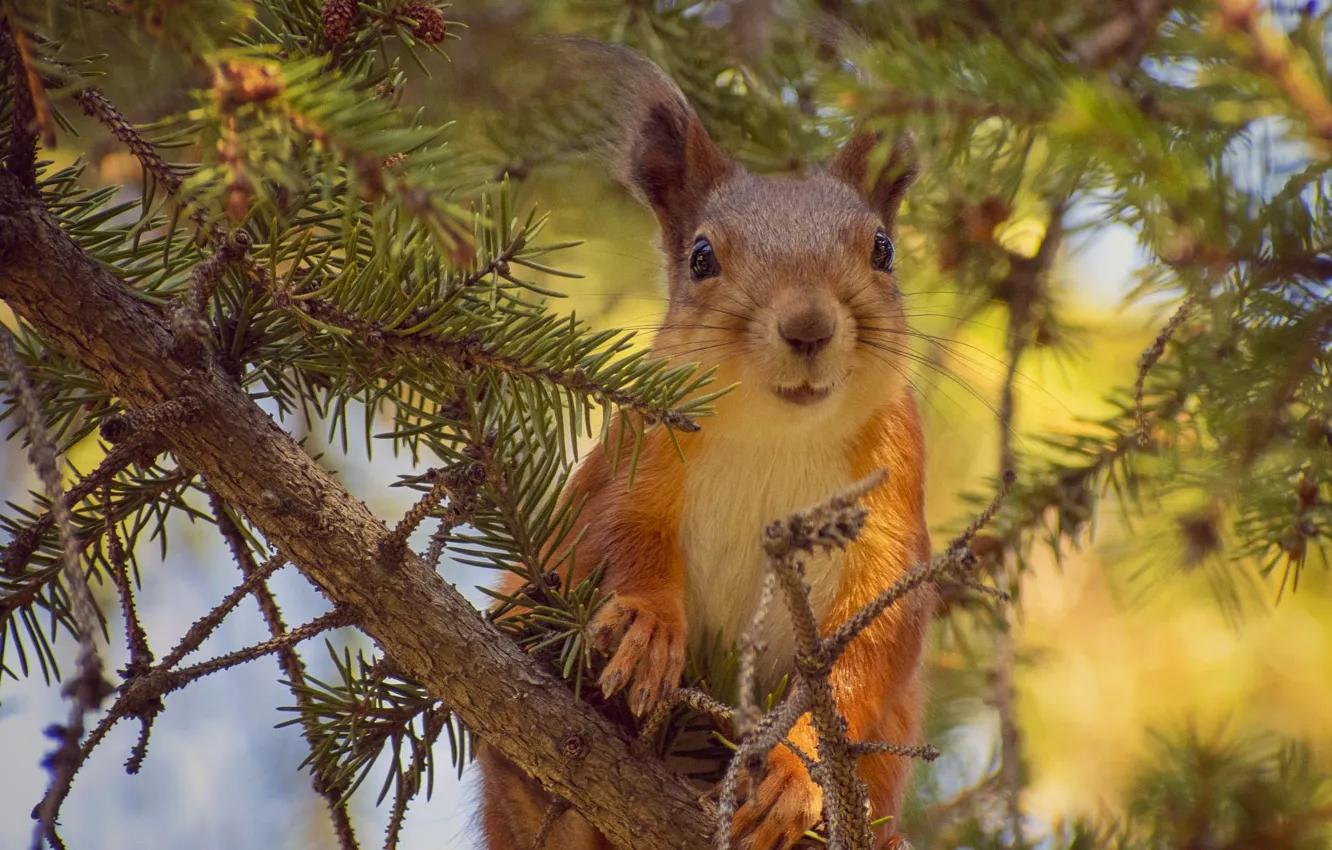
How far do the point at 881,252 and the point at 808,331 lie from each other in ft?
1.39

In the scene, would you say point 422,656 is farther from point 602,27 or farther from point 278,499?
point 602,27

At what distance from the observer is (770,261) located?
173 cm

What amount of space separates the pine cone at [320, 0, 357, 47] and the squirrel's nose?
25.8 inches

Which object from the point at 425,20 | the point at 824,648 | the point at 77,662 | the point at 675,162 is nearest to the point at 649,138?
the point at 675,162

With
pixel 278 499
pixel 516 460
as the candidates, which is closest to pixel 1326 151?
pixel 516 460

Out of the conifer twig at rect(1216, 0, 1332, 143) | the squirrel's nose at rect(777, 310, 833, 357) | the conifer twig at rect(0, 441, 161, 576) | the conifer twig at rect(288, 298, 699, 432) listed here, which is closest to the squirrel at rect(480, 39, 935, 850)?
the squirrel's nose at rect(777, 310, 833, 357)

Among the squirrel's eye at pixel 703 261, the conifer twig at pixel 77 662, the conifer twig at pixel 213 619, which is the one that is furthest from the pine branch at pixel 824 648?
the squirrel's eye at pixel 703 261

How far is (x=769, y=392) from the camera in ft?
5.28

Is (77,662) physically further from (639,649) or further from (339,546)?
(639,649)

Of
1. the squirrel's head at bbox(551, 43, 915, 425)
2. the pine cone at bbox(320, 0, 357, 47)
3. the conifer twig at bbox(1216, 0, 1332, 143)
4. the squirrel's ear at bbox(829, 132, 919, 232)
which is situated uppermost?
the squirrel's ear at bbox(829, 132, 919, 232)

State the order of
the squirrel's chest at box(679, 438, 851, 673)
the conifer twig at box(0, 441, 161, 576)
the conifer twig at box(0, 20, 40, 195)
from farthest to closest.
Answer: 1. the squirrel's chest at box(679, 438, 851, 673)
2. the conifer twig at box(0, 441, 161, 576)
3. the conifer twig at box(0, 20, 40, 195)

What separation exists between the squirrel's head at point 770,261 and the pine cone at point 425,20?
0.54 m

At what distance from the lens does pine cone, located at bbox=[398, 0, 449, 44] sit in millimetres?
1194

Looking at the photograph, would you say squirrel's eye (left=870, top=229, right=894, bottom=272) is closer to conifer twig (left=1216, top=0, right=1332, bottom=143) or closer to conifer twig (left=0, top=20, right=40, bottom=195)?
conifer twig (left=1216, top=0, right=1332, bottom=143)
